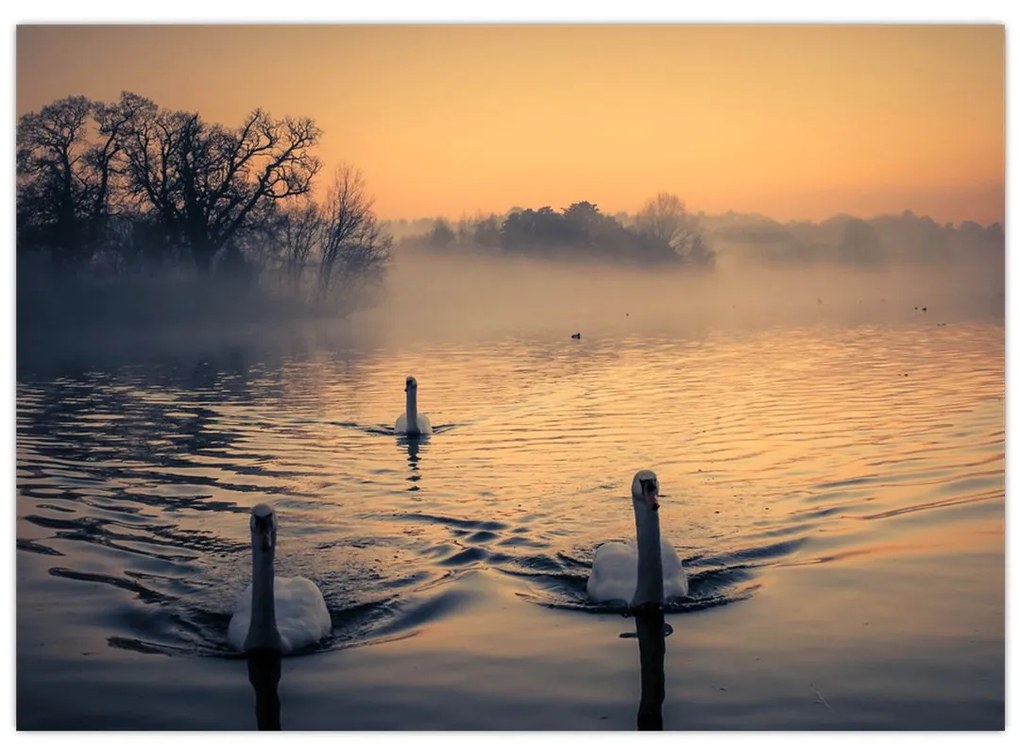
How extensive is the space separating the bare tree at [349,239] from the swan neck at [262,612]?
6186mm

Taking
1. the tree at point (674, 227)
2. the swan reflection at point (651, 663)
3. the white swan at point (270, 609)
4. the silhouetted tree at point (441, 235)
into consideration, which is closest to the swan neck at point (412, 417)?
the silhouetted tree at point (441, 235)

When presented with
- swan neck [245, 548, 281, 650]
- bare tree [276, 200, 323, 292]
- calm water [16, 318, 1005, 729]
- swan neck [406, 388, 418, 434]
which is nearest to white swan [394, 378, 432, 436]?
swan neck [406, 388, 418, 434]

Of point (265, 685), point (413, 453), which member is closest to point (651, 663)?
point (265, 685)

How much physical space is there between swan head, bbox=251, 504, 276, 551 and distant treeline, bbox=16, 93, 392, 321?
349 centimetres

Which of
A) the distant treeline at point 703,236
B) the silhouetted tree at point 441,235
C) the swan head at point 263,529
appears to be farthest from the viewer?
the silhouetted tree at point 441,235

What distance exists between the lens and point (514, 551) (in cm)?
1052

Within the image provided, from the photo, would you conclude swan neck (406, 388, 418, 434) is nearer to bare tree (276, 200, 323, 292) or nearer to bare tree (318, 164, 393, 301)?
bare tree (318, 164, 393, 301)

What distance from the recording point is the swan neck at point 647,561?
858cm

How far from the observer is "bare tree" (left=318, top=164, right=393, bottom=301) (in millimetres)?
14070

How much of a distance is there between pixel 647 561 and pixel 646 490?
19.5 inches

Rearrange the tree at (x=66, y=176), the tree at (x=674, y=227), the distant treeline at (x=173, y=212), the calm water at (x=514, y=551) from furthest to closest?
the tree at (x=674, y=227), the distant treeline at (x=173, y=212), the tree at (x=66, y=176), the calm water at (x=514, y=551)

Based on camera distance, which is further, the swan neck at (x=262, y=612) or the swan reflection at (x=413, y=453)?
the swan reflection at (x=413, y=453)

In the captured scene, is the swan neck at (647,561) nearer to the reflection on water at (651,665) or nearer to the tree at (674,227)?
the reflection on water at (651,665)

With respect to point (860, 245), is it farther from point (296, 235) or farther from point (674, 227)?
point (296, 235)
